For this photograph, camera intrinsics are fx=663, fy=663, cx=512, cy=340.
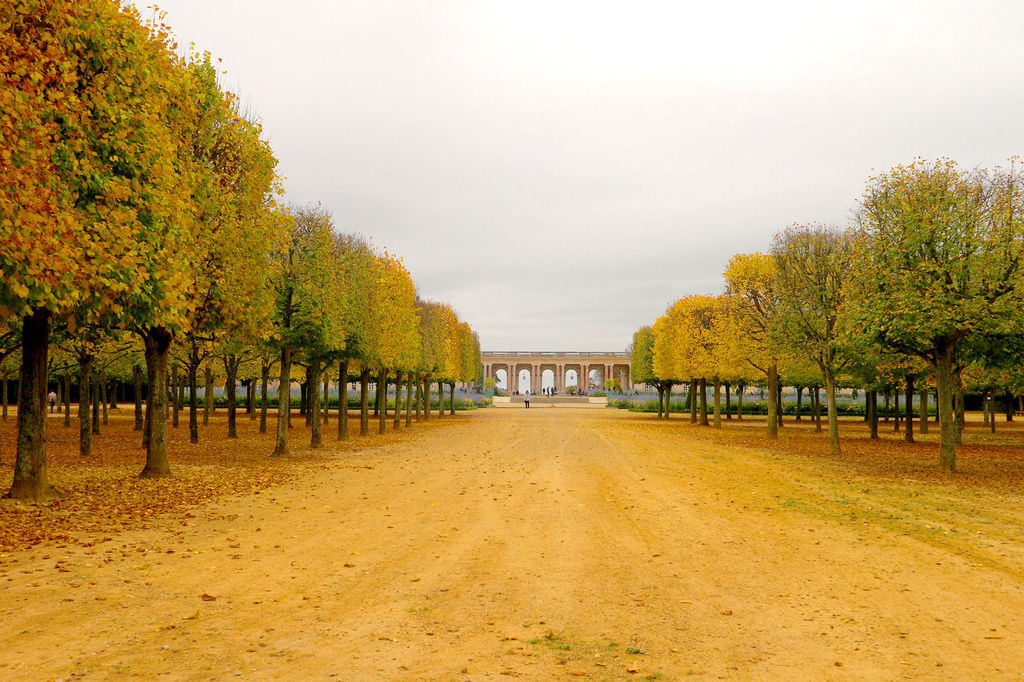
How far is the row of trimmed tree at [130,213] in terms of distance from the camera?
29.2ft

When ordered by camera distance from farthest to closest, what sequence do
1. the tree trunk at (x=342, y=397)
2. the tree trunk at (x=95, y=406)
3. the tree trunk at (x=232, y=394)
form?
1. the tree trunk at (x=95, y=406)
2. the tree trunk at (x=232, y=394)
3. the tree trunk at (x=342, y=397)

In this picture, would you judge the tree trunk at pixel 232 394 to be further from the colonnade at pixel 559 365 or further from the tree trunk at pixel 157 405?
the colonnade at pixel 559 365

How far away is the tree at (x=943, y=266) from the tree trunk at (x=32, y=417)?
19343mm

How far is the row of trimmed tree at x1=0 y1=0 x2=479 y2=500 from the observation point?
29.2 feet

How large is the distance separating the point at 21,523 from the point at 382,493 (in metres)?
6.21

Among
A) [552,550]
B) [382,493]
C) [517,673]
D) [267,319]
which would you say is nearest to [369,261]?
[267,319]

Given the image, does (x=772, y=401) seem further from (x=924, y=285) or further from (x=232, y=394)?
(x=232, y=394)

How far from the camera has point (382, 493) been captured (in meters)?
14.1

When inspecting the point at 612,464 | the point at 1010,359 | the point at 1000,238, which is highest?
the point at 1000,238

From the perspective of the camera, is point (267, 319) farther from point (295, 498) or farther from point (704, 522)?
point (704, 522)

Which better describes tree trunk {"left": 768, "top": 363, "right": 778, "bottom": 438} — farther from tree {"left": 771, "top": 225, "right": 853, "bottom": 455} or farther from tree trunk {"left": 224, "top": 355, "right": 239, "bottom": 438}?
tree trunk {"left": 224, "top": 355, "right": 239, "bottom": 438}

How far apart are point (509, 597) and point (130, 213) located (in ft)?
27.3

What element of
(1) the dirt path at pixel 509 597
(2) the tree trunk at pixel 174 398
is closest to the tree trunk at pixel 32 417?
(1) the dirt path at pixel 509 597

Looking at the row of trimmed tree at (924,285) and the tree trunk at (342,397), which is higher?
the row of trimmed tree at (924,285)
